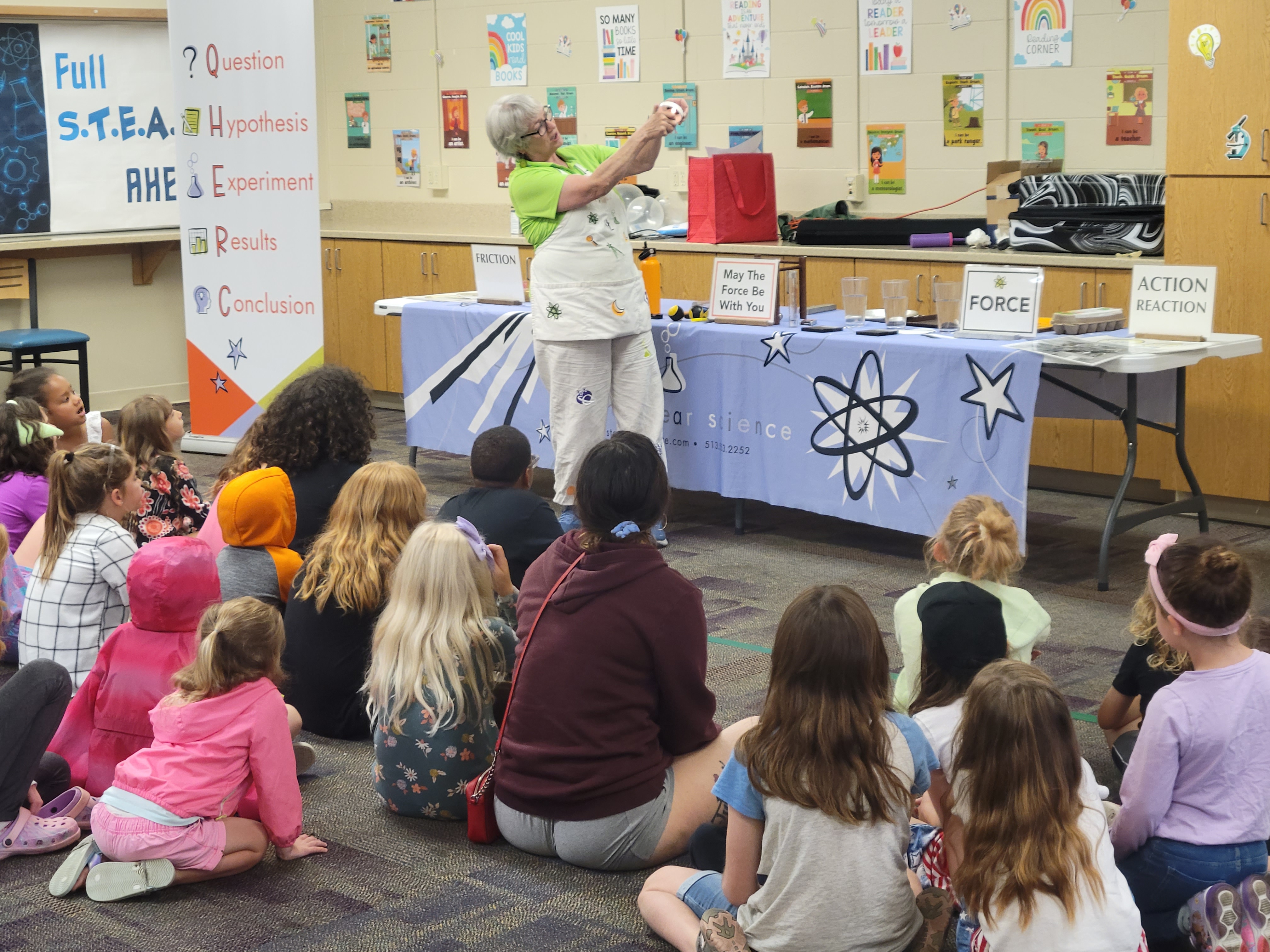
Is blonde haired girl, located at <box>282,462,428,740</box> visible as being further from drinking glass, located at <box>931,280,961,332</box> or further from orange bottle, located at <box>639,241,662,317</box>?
orange bottle, located at <box>639,241,662,317</box>

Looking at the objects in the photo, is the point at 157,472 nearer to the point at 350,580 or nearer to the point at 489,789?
the point at 350,580

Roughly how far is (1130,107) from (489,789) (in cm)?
422

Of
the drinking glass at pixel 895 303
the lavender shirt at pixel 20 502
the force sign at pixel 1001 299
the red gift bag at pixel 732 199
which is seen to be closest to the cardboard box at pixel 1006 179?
the red gift bag at pixel 732 199

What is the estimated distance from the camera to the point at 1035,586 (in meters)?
4.32

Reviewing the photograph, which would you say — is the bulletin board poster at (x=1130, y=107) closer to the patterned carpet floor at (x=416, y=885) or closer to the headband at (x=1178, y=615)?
the patterned carpet floor at (x=416, y=885)

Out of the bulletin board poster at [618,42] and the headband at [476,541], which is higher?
the bulletin board poster at [618,42]

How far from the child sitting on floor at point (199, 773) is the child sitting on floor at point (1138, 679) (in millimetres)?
1539

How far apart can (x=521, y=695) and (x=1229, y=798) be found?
1.15 metres

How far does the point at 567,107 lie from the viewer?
7.48m

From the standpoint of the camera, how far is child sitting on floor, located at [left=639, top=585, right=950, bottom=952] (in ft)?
6.38

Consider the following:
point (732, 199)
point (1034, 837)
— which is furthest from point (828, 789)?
point (732, 199)

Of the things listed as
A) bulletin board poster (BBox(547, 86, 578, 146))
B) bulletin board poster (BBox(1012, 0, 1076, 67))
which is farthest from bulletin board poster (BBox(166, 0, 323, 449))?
bulletin board poster (BBox(1012, 0, 1076, 67))

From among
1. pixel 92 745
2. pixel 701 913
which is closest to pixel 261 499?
pixel 92 745

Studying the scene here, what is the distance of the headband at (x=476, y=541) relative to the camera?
2.73 metres
